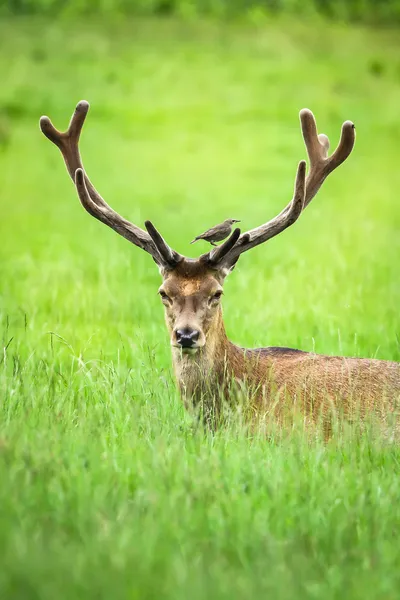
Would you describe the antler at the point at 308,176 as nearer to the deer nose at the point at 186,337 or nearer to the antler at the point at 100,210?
the antler at the point at 100,210

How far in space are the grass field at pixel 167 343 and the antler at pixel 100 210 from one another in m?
0.72

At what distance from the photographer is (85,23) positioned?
42375 millimetres

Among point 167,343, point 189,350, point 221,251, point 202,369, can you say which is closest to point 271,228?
point 221,251

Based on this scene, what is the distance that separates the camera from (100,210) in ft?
23.9

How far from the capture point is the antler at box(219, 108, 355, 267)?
23.0 feet

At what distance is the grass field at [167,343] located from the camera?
4.42m

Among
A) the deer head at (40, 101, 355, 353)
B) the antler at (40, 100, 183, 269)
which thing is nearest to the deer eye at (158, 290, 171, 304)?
the deer head at (40, 101, 355, 353)

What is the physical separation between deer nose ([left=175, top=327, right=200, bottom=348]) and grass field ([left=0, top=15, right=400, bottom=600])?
0.39 metres

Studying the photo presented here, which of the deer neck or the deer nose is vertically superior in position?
the deer nose

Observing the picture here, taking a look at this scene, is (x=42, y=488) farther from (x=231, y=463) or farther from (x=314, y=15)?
(x=314, y=15)

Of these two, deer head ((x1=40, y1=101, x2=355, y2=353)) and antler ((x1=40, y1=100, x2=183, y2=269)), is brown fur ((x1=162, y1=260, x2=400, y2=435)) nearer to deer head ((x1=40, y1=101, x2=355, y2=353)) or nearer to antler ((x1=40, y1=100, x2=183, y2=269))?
deer head ((x1=40, y1=101, x2=355, y2=353))

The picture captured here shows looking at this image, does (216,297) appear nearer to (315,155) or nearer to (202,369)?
(202,369)

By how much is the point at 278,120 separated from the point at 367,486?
951 inches

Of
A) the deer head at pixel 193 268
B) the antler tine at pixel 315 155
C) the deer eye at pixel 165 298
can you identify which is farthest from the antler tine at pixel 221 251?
the antler tine at pixel 315 155
